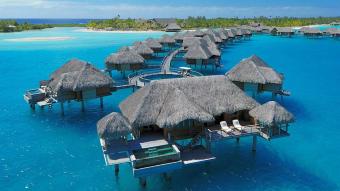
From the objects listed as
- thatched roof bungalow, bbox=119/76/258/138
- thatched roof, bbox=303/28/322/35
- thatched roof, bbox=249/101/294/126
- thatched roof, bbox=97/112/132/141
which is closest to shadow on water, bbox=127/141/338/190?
thatched roof bungalow, bbox=119/76/258/138

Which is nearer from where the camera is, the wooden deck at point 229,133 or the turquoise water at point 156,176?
the turquoise water at point 156,176

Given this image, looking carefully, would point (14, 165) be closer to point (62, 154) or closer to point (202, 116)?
point (62, 154)

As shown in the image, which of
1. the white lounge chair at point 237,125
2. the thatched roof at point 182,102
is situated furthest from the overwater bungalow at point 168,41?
the white lounge chair at point 237,125

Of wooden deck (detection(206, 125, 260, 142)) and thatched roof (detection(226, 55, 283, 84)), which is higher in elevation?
thatched roof (detection(226, 55, 283, 84))

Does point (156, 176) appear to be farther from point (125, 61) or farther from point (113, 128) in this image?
point (125, 61)

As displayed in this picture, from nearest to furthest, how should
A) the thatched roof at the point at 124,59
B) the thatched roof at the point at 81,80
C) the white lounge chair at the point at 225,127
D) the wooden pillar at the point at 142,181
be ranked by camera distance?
the wooden pillar at the point at 142,181 < the white lounge chair at the point at 225,127 < the thatched roof at the point at 81,80 < the thatched roof at the point at 124,59

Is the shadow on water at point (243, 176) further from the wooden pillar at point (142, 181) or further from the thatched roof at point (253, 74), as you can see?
the thatched roof at point (253, 74)

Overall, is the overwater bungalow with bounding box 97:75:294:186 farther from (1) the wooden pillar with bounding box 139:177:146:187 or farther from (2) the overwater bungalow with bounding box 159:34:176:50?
(2) the overwater bungalow with bounding box 159:34:176:50

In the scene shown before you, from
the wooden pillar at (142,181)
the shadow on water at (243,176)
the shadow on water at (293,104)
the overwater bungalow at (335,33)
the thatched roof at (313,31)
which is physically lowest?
the shadow on water at (243,176)
